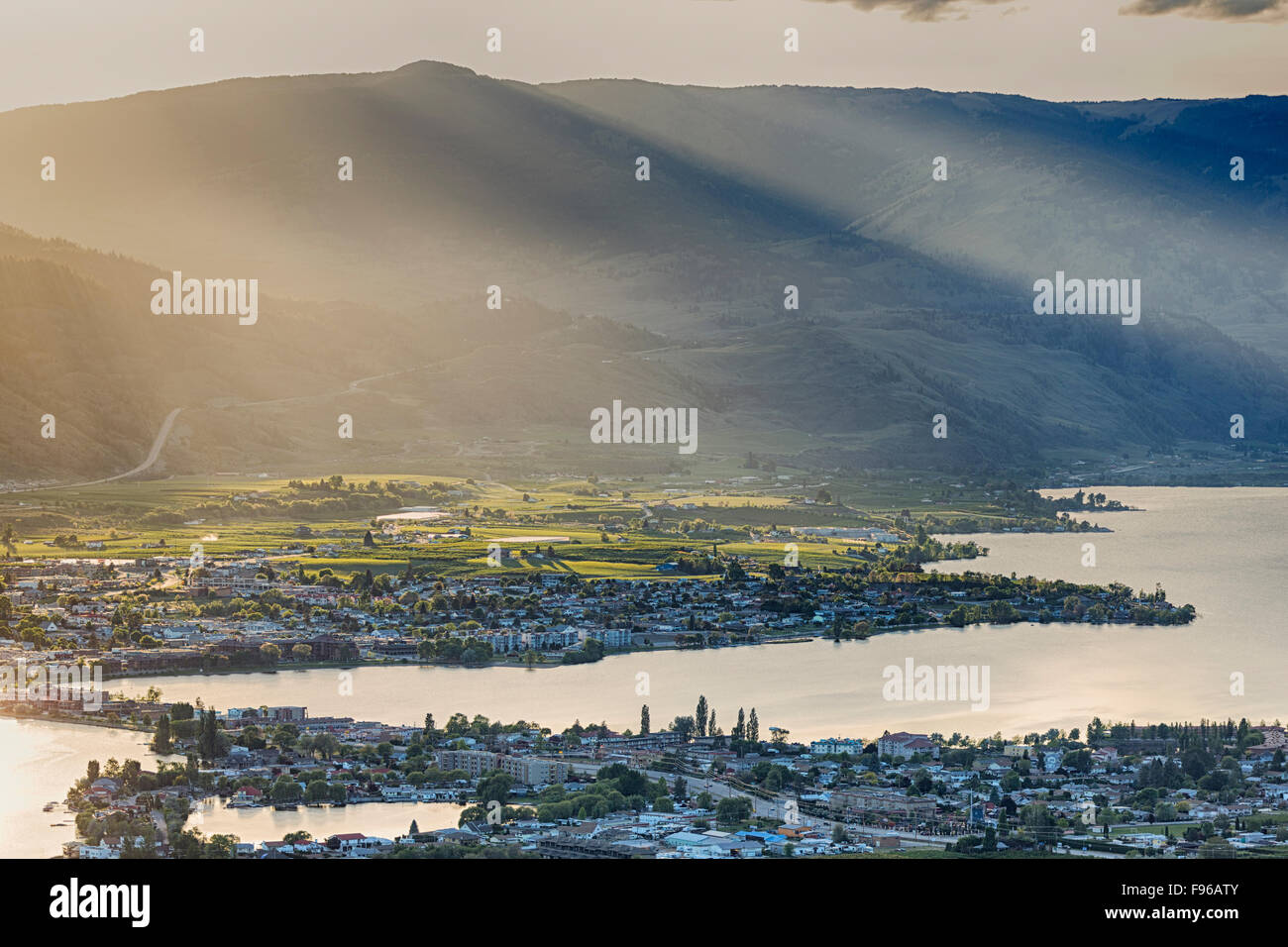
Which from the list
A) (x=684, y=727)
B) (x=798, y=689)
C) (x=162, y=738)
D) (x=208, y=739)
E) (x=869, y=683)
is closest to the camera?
(x=208, y=739)

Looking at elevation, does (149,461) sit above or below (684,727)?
above

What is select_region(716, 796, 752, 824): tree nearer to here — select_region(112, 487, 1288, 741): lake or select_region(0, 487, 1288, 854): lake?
select_region(0, 487, 1288, 854): lake

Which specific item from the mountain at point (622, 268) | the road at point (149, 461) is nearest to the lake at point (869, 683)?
the road at point (149, 461)

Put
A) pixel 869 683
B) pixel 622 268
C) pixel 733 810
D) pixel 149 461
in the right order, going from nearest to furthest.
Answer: pixel 733 810
pixel 869 683
pixel 149 461
pixel 622 268

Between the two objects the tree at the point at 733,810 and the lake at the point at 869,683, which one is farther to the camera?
→ the lake at the point at 869,683

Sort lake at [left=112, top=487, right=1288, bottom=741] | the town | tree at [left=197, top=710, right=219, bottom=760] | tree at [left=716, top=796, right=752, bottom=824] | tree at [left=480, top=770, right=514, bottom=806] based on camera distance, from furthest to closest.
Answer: lake at [left=112, top=487, right=1288, bottom=741]
tree at [left=197, top=710, right=219, bottom=760]
tree at [left=480, top=770, right=514, bottom=806]
tree at [left=716, top=796, right=752, bottom=824]
the town

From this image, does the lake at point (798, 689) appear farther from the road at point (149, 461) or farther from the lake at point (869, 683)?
the road at point (149, 461)

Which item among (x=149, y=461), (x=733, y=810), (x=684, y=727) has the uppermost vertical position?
(x=149, y=461)

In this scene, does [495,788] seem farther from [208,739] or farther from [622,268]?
[622,268]

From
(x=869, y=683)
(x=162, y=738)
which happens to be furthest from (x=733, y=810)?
(x=869, y=683)

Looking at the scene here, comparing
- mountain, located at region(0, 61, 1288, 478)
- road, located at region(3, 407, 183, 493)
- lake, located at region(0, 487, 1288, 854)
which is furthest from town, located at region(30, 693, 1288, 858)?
mountain, located at region(0, 61, 1288, 478)
